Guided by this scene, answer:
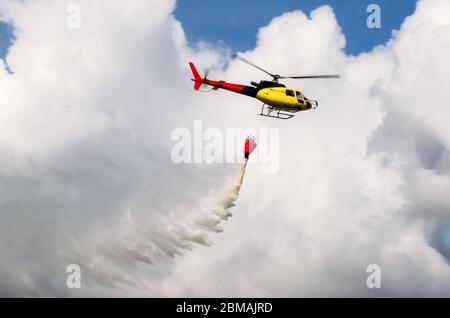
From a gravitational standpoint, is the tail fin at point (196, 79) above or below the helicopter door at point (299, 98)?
above

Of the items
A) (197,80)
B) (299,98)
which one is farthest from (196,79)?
(299,98)

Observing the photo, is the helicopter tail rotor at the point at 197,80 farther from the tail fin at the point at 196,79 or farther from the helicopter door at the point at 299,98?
the helicopter door at the point at 299,98

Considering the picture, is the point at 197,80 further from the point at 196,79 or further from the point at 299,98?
the point at 299,98

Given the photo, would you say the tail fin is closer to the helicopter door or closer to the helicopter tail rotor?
the helicopter tail rotor

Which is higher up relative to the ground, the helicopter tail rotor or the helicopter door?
the helicopter tail rotor

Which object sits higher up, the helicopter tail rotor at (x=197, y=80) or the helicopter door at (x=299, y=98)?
the helicopter tail rotor at (x=197, y=80)

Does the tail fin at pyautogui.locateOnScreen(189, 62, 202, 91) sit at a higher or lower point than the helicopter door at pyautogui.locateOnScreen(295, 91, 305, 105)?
higher

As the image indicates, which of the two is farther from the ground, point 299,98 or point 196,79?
point 196,79
